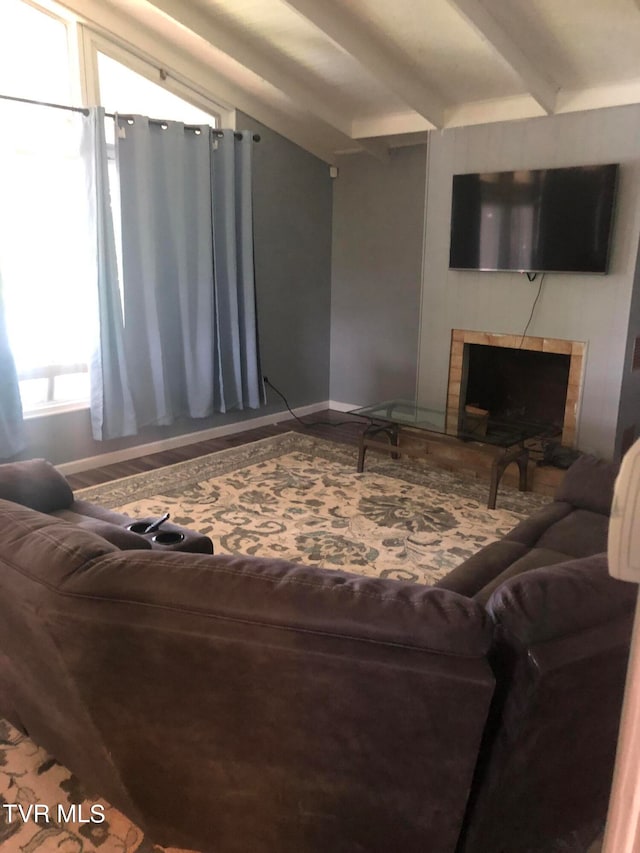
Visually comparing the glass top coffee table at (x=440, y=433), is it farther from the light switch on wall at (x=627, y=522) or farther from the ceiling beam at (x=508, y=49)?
the light switch on wall at (x=627, y=522)

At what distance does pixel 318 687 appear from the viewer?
42.8 inches

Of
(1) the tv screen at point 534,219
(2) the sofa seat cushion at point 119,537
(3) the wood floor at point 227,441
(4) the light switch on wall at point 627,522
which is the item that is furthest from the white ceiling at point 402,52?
(4) the light switch on wall at point 627,522

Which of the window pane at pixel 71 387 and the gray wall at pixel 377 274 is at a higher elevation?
the gray wall at pixel 377 274

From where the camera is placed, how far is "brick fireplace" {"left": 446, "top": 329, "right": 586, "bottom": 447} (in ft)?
14.0

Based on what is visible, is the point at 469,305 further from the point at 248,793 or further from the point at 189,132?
the point at 248,793

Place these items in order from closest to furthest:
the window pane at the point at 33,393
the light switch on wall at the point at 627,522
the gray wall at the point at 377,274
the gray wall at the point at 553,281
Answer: the light switch on wall at the point at 627,522 → the gray wall at the point at 553,281 → the window pane at the point at 33,393 → the gray wall at the point at 377,274

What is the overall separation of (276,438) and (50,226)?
2173 millimetres

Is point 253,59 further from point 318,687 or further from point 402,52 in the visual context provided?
point 318,687

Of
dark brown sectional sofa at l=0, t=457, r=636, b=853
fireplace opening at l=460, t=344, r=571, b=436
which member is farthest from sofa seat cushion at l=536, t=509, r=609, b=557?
fireplace opening at l=460, t=344, r=571, b=436

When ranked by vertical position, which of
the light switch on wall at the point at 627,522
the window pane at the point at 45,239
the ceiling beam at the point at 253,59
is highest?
the ceiling beam at the point at 253,59

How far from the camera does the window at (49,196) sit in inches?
143

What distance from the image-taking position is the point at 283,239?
531 centimetres

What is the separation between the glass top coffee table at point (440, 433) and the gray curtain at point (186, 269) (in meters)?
1.10

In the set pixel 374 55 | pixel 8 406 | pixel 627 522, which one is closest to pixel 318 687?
pixel 627 522
